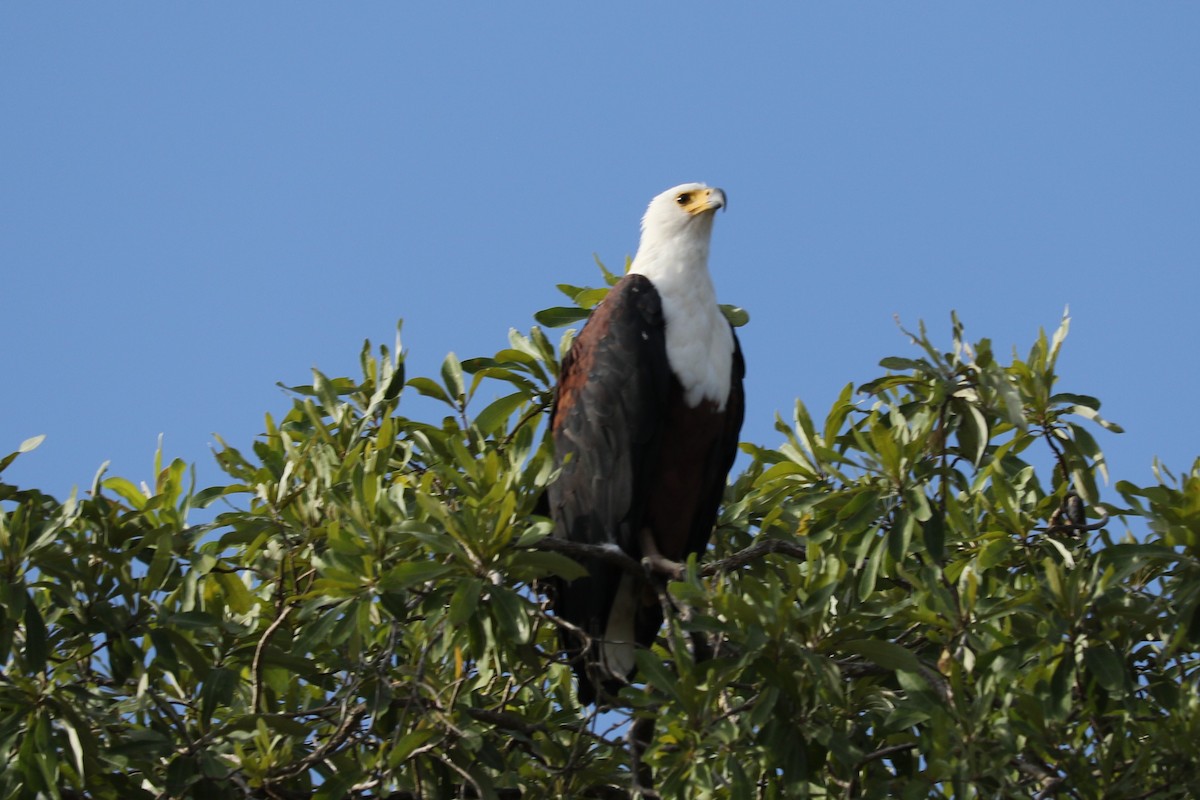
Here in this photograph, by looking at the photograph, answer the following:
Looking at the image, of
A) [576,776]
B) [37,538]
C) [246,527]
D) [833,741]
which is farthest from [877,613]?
[37,538]

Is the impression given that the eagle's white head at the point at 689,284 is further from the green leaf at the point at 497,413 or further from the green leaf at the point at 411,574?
the green leaf at the point at 411,574

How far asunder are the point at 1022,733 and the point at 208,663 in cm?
227

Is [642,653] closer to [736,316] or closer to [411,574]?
[411,574]

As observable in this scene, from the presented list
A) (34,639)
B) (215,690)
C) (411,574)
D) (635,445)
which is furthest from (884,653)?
(34,639)

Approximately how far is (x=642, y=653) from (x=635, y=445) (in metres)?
1.53

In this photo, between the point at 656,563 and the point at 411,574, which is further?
the point at 656,563

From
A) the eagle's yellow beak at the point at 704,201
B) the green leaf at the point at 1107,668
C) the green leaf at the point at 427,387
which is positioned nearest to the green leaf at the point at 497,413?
the green leaf at the point at 427,387

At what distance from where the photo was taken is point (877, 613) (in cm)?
438

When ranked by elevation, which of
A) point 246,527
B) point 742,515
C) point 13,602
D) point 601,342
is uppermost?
point 601,342

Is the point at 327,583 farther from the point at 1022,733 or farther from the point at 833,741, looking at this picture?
the point at 1022,733

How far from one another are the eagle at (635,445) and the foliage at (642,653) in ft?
1.43

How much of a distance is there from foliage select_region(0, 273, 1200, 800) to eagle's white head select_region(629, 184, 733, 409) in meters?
0.49

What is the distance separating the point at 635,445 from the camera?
5.48 meters

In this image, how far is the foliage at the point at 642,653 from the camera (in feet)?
13.3
